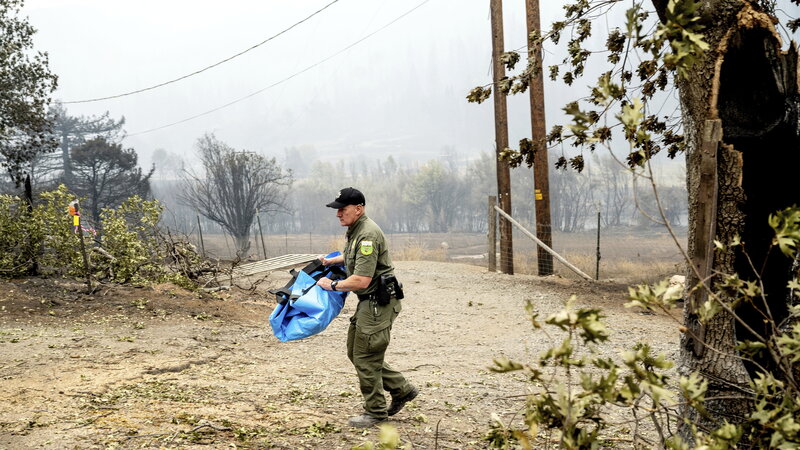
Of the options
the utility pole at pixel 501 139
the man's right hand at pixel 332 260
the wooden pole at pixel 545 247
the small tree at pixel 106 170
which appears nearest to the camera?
the man's right hand at pixel 332 260

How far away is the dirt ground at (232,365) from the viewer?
5.08 meters

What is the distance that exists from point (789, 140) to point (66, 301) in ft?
34.4

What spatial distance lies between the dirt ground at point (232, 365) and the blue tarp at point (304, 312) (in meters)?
0.78

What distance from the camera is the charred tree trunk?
3.76 metres

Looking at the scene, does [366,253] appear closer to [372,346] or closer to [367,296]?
[367,296]

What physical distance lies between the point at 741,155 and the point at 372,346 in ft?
9.54

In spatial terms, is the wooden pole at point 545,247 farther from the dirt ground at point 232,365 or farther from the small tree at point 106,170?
the small tree at point 106,170

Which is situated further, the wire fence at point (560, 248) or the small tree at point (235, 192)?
the small tree at point (235, 192)

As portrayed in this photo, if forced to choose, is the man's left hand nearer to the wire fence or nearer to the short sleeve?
the short sleeve

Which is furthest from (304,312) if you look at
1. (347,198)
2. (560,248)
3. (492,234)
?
(560,248)

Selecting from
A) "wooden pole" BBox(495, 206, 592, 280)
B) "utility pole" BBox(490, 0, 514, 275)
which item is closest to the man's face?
"wooden pole" BBox(495, 206, 592, 280)

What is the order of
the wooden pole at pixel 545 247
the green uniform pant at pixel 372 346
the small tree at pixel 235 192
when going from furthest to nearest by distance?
the small tree at pixel 235 192 < the wooden pole at pixel 545 247 < the green uniform pant at pixel 372 346

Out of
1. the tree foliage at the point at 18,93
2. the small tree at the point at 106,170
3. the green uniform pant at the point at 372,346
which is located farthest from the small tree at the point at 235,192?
the green uniform pant at the point at 372,346

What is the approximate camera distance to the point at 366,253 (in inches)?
199
